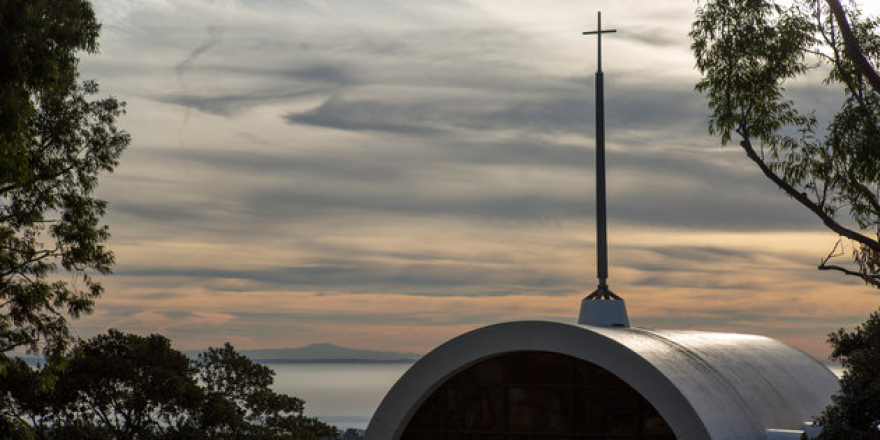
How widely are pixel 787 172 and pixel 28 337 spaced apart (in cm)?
1951

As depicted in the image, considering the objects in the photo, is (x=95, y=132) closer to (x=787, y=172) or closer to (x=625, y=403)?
(x=625, y=403)

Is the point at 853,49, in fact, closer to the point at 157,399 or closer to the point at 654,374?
the point at 654,374

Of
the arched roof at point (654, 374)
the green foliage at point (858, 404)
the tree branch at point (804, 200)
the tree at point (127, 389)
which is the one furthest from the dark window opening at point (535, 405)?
the tree at point (127, 389)

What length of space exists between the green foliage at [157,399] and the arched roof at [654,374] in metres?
Result: 19.7

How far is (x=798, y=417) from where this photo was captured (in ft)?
73.5

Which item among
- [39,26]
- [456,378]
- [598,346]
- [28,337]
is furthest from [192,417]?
[598,346]

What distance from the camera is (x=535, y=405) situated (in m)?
18.5

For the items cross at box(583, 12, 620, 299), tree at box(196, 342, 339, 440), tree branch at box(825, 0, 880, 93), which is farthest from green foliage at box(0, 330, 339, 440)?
tree branch at box(825, 0, 880, 93)

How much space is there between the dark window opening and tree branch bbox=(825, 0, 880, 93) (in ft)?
37.5

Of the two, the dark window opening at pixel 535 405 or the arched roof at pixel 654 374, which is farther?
the dark window opening at pixel 535 405

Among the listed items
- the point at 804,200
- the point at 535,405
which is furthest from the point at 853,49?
the point at 535,405

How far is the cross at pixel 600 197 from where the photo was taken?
2386 cm

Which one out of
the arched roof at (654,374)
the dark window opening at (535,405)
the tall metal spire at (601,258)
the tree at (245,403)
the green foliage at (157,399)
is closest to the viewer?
the arched roof at (654,374)

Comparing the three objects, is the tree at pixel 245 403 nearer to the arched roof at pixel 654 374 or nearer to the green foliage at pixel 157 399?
the green foliage at pixel 157 399
